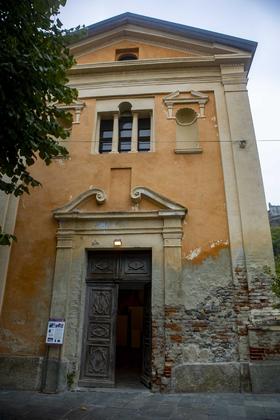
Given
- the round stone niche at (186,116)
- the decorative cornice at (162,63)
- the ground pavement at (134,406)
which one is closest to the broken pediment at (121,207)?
the round stone niche at (186,116)

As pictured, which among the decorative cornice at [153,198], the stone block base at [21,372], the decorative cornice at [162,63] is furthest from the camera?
the decorative cornice at [162,63]

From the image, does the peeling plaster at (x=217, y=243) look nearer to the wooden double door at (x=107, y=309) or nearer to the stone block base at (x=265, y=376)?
the wooden double door at (x=107, y=309)

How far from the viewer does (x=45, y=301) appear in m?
6.63

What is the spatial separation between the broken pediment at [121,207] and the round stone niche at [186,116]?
2.36 metres

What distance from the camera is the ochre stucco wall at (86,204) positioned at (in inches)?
260

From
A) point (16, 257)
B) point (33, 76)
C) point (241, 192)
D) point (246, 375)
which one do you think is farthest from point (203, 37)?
point (246, 375)

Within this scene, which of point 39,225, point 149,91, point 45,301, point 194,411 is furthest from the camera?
point 149,91

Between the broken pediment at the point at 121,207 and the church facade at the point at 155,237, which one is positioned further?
the broken pediment at the point at 121,207

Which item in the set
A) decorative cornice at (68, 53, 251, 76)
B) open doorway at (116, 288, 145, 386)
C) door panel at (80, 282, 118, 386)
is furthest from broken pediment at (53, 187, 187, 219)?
open doorway at (116, 288, 145, 386)

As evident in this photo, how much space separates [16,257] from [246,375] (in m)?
5.27

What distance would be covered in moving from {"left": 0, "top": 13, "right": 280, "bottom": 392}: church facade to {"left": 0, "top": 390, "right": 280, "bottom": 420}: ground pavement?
37 centimetres

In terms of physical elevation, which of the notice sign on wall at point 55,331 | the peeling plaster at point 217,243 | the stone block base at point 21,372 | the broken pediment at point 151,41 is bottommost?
the stone block base at point 21,372

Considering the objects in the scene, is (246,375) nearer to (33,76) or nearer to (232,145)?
(232,145)

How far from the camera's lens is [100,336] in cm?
654
